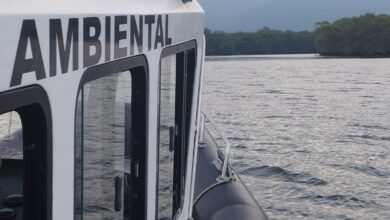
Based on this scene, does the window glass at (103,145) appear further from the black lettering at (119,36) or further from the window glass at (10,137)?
the window glass at (10,137)

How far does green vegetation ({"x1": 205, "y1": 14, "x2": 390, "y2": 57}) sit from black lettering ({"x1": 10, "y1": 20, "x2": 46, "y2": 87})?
71.8 m

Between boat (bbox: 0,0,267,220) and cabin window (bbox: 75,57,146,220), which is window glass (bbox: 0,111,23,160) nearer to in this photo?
boat (bbox: 0,0,267,220)

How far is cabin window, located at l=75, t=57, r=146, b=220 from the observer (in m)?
1.93

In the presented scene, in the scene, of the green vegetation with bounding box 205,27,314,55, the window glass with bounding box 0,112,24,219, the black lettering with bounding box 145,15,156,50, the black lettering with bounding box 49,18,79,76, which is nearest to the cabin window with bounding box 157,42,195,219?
the black lettering with bounding box 145,15,156,50

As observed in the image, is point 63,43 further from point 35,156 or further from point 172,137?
point 172,137

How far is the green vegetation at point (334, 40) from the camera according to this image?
77000 millimetres

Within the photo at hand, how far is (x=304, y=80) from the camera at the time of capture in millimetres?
33125

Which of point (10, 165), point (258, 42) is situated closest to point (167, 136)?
point (10, 165)

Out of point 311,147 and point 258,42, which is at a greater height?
point 311,147

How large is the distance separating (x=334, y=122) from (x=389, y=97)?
21.6ft

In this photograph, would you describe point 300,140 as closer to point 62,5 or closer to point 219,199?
point 219,199

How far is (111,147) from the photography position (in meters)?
2.26

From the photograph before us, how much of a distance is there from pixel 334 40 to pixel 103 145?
273 ft

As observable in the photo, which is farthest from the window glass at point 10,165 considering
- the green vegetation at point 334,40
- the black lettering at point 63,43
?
the green vegetation at point 334,40
